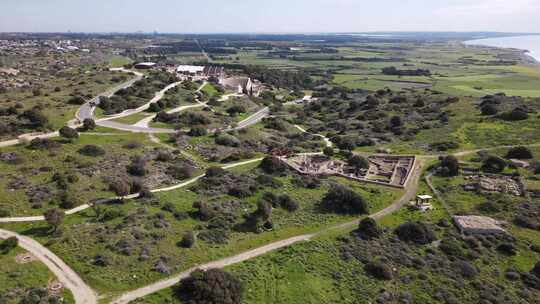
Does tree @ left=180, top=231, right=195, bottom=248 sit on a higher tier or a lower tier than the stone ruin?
higher

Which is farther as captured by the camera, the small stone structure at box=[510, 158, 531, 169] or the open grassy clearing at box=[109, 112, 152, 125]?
the open grassy clearing at box=[109, 112, 152, 125]

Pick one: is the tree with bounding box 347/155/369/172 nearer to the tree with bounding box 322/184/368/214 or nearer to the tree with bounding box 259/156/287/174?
the tree with bounding box 259/156/287/174

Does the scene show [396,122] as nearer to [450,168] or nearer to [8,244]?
[450,168]

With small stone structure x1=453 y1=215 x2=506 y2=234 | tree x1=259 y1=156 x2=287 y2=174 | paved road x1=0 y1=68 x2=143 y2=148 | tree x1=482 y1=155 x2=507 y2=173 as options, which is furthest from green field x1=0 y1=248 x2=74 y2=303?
tree x1=482 y1=155 x2=507 y2=173

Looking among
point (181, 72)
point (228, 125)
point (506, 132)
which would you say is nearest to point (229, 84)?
point (181, 72)

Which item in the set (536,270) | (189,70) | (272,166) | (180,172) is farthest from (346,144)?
(189,70)

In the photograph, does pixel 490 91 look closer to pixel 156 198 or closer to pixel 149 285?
pixel 156 198
